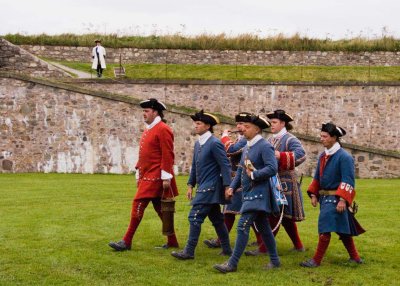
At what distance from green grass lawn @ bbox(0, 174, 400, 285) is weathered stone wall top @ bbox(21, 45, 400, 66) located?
16.3 m

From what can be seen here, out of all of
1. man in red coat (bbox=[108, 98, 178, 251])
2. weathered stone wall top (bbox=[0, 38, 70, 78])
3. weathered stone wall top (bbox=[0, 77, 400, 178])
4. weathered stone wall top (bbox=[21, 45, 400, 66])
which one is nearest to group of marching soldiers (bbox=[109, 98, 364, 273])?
man in red coat (bbox=[108, 98, 178, 251])

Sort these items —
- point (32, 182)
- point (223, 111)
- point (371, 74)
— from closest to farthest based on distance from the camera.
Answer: point (32, 182) → point (223, 111) → point (371, 74)

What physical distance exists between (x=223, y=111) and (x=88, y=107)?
5.98m

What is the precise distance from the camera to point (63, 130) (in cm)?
2198

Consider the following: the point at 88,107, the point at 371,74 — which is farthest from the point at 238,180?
the point at 371,74

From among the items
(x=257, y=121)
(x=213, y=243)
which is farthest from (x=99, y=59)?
(x=257, y=121)

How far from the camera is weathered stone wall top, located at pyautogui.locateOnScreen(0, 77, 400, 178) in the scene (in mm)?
21828

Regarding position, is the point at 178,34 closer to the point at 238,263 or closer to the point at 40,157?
the point at 40,157

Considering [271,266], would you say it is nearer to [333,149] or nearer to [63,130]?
[333,149]

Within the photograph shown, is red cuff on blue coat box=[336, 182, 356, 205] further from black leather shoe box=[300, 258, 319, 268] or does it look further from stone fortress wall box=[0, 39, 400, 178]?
stone fortress wall box=[0, 39, 400, 178]

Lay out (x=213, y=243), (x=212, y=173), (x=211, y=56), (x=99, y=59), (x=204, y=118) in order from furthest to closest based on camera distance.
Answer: (x=211, y=56)
(x=99, y=59)
(x=213, y=243)
(x=204, y=118)
(x=212, y=173)

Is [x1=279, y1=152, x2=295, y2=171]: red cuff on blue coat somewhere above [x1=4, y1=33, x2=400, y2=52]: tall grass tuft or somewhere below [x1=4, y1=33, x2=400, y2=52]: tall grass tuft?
below

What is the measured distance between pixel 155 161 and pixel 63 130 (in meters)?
13.0

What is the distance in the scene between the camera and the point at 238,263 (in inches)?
Result: 339
